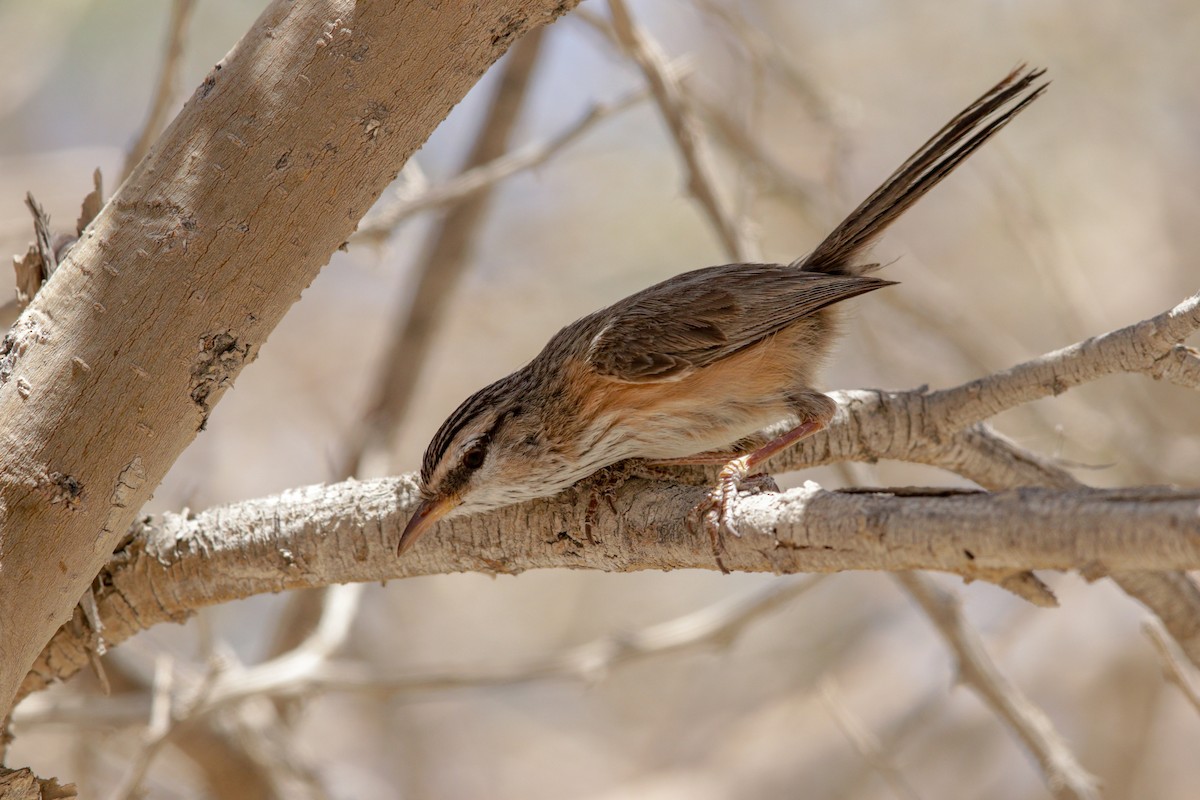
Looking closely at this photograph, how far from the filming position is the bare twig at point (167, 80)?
369 cm

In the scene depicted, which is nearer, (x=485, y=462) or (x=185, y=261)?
(x=185, y=261)

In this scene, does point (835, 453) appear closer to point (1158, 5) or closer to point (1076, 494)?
point (1076, 494)

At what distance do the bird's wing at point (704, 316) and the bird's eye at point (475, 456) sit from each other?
453 mm

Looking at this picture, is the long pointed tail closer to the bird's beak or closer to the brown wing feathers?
the brown wing feathers

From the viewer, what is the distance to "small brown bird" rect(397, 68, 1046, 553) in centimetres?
300

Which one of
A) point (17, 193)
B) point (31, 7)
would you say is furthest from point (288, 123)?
point (31, 7)

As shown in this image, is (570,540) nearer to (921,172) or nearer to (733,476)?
(733,476)

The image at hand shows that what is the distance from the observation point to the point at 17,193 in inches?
237

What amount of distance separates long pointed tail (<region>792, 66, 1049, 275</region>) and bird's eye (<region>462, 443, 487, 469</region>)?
4.50 feet

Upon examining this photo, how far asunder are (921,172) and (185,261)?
7.35 feet

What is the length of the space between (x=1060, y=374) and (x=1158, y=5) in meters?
7.01

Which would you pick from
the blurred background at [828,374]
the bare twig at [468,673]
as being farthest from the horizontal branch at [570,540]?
the blurred background at [828,374]

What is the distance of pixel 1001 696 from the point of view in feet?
12.3

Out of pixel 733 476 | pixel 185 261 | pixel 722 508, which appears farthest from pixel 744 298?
pixel 185 261
